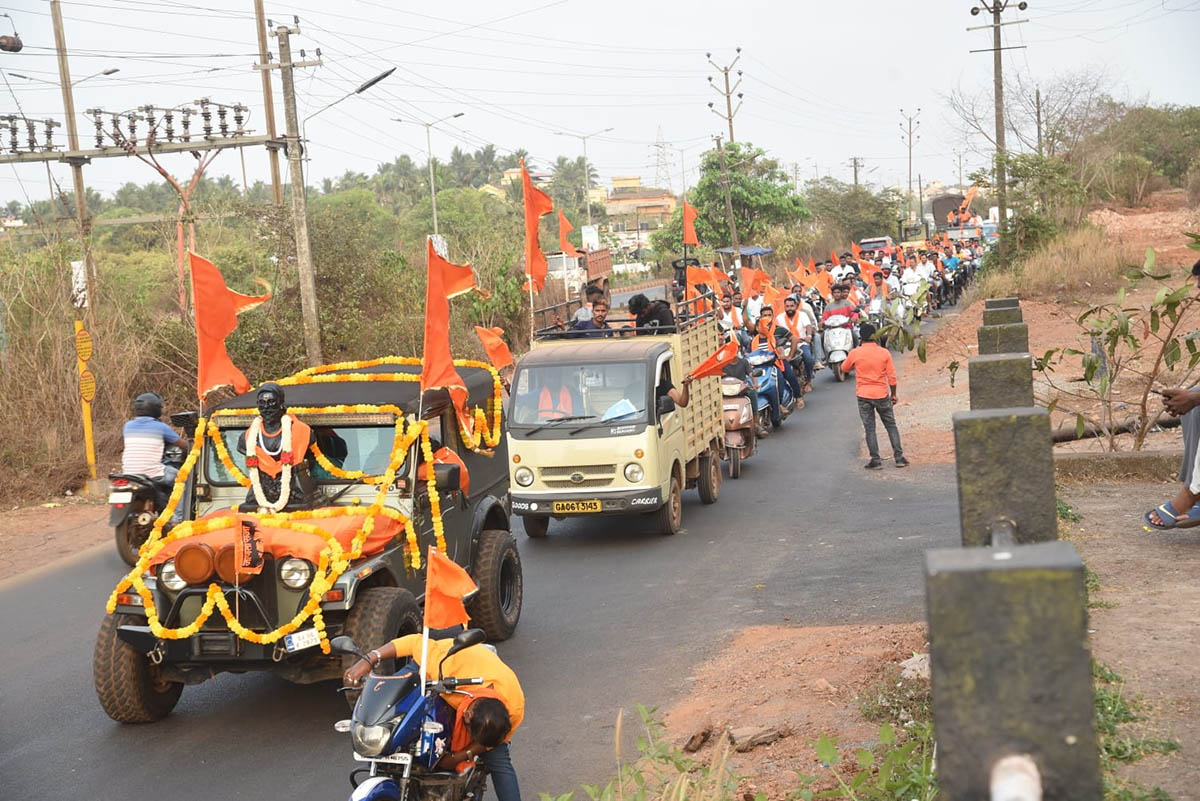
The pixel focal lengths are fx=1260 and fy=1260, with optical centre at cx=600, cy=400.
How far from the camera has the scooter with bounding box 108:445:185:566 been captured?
477 inches

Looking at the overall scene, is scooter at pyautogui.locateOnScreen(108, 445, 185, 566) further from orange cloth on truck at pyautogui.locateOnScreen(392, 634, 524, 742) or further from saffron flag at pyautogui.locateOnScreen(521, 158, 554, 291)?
orange cloth on truck at pyautogui.locateOnScreen(392, 634, 524, 742)

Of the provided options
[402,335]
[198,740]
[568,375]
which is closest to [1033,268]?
[402,335]

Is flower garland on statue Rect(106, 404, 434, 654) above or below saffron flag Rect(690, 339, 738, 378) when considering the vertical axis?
below

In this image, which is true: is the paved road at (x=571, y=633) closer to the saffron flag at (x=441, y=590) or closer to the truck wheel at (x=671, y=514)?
the truck wheel at (x=671, y=514)

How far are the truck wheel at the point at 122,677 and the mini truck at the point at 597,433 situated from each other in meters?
5.53

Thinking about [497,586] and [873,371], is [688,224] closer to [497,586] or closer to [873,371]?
[873,371]

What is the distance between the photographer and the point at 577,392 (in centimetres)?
1297

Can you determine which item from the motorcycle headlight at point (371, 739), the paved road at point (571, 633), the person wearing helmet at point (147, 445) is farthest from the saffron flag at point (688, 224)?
the motorcycle headlight at point (371, 739)

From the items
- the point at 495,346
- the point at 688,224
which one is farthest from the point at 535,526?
the point at 688,224

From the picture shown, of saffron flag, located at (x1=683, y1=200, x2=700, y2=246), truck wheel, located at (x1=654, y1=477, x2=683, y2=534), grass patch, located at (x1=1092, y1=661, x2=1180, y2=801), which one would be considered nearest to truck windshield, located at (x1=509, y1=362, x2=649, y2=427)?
truck wheel, located at (x1=654, y1=477, x2=683, y2=534)

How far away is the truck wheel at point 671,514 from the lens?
12.9 meters

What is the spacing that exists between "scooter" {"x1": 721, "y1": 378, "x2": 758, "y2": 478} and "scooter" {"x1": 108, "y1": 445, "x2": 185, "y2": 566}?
700 centimetres

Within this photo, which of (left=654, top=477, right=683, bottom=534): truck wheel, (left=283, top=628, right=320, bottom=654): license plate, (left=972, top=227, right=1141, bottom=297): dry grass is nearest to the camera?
(left=283, top=628, right=320, bottom=654): license plate

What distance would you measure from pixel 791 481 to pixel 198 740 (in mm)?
9539
